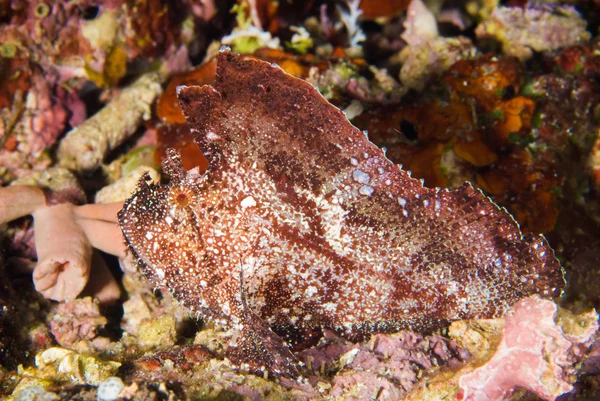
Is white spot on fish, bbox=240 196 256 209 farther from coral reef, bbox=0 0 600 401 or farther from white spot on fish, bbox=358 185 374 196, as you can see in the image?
white spot on fish, bbox=358 185 374 196

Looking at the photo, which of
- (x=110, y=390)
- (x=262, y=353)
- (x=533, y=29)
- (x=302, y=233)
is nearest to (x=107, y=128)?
(x=302, y=233)

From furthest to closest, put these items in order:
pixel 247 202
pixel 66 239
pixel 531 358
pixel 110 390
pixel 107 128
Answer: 1. pixel 107 128
2. pixel 66 239
3. pixel 247 202
4. pixel 531 358
5. pixel 110 390

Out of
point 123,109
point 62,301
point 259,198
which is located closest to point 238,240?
point 259,198

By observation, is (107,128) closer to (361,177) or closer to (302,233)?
(302,233)

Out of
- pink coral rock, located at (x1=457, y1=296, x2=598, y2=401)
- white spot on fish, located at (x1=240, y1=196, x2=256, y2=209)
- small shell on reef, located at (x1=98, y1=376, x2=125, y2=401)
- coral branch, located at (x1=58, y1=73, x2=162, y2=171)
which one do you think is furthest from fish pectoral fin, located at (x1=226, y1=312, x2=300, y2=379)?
coral branch, located at (x1=58, y1=73, x2=162, y2=171)

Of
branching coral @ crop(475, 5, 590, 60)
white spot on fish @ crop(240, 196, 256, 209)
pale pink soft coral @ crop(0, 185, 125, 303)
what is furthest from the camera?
branching coral @ crop(475, 5, 590, 60)

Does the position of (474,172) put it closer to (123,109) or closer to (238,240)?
(238,240)

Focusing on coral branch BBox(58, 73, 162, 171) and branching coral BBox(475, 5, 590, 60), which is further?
branching coral BBox(475, 5, 590, 60)
